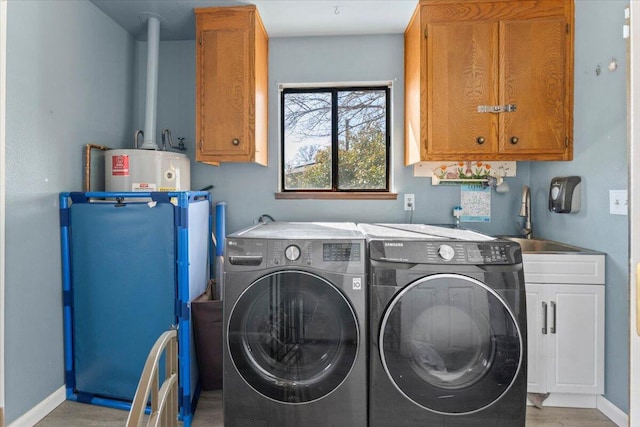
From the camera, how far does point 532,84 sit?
214 centimetres

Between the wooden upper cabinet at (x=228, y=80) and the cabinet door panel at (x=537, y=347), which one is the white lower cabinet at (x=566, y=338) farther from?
the wooden upper cabinet at (x=228, y=80)

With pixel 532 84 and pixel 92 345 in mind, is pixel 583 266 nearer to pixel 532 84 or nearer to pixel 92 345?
pixel 532 84

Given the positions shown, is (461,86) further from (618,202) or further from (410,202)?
(618,202)

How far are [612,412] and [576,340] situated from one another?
0.41 meters

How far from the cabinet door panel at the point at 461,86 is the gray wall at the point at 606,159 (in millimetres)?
486

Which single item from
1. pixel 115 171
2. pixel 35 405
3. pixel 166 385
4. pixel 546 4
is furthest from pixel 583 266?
pixel 35 405

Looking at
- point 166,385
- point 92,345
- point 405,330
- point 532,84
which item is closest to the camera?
point 166,385

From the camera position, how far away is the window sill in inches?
102

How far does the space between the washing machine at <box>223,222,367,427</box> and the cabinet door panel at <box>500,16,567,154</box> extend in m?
1.40

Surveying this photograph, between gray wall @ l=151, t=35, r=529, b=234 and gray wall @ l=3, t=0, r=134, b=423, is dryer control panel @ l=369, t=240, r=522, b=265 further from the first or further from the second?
gray wall @ l=3, t=0, r=134, b=423

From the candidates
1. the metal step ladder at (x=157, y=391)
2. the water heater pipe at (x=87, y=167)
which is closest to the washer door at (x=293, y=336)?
the metal step ladder at (x=157, y=391)

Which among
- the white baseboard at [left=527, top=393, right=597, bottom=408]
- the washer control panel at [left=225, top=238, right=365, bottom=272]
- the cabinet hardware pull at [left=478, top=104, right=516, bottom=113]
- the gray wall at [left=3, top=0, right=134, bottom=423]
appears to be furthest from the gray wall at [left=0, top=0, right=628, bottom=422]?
the washer control panel at [left=225, top=238, right=365, bottom=272]

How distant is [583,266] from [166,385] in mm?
2182

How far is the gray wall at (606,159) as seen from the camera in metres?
1.76
